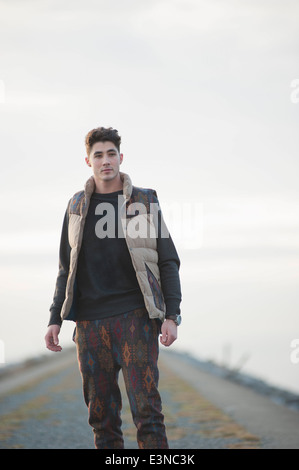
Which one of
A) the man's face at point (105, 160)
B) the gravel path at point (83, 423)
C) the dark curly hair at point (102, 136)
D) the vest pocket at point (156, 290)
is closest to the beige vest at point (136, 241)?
the vest pocket at point (156, 290)

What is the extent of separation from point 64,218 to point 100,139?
2.01 feet

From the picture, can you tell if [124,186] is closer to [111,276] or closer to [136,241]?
[136,241]

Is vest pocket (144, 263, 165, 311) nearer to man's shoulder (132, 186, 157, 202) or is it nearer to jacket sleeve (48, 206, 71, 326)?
man's shoulder (132, 186, 157, 202)

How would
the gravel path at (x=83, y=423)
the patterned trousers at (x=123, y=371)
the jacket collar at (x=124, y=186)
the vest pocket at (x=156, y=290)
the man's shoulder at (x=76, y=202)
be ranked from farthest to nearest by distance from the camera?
1. the gravel path at (x=83, y=423)
2. the man's shoulder at (x=76, y=202)
3. the jacket collar at (x=124, y=186)
4. the vest pocket at (x=156, y=290)
5. the patterned trousers at (x=123, y=371)

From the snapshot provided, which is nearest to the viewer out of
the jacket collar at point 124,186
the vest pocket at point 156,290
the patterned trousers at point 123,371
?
the patterned trousers at point 123,371

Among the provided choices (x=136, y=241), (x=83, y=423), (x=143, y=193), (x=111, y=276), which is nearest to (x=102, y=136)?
(x=143, y=193)

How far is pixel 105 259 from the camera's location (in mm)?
3982

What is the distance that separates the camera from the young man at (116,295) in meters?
3.80

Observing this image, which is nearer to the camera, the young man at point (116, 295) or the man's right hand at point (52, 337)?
the young man at point (116, 295)

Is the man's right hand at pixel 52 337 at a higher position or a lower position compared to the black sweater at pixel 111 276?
lower

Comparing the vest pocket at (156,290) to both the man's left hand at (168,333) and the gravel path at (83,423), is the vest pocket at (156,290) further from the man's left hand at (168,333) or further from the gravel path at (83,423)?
the gravel path at (83,423)

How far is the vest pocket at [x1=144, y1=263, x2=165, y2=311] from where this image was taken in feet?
12.7
